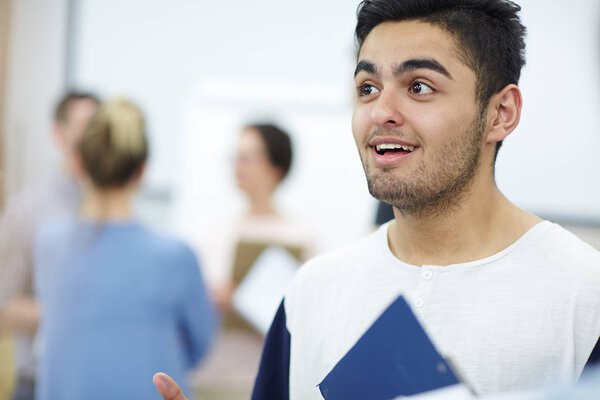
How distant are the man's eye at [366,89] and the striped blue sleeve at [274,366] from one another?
0.34m

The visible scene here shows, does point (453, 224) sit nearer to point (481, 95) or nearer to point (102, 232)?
point (481, 95)

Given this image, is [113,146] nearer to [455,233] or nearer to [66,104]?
[66,104]

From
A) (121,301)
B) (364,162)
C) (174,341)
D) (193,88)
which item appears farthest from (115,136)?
(193,88)

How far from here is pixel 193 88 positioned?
375cm

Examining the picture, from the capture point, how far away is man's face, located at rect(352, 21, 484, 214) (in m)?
1.09

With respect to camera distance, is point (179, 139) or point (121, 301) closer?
point (121, 301)

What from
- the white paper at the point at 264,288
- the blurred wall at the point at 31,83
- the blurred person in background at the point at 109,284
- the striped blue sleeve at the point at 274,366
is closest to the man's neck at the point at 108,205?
the blurred person in background at the point at 109,284

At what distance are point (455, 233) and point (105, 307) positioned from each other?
42.8 inches

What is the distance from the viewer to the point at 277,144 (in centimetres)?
301

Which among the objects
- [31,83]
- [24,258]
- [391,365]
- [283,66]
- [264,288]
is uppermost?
[391,365]

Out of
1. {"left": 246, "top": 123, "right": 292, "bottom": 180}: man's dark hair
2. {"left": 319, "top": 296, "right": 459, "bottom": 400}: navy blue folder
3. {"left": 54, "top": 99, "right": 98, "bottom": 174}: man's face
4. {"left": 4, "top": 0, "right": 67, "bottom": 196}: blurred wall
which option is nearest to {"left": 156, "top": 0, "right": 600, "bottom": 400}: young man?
{"left": 319, "top": 296, "right": 459, "bottom": 400}: navy blue folder

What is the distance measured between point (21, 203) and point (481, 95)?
159 cm

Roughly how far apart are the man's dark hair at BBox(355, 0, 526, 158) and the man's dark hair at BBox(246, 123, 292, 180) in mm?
1858

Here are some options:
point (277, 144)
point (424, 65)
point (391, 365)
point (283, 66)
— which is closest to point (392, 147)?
point (424, 65)
